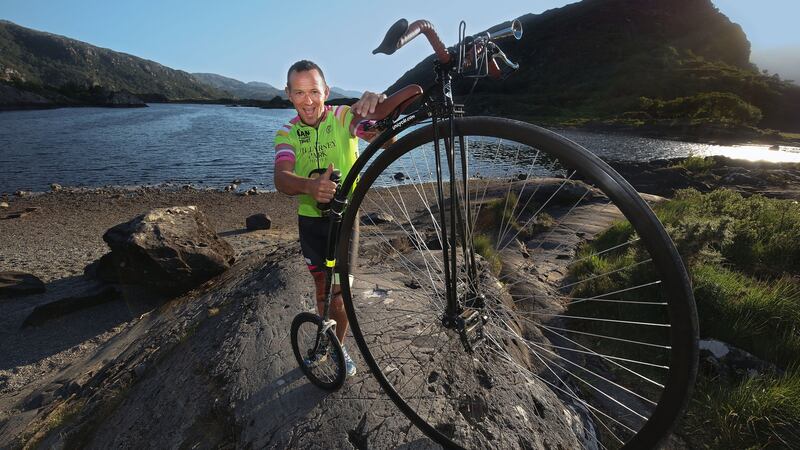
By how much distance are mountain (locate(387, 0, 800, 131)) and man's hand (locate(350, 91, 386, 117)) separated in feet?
116

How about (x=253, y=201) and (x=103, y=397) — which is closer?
(x=103, y=397)

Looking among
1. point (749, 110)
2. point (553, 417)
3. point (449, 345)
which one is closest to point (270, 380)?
point (449, 345)

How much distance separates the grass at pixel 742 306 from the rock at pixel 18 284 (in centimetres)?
1147

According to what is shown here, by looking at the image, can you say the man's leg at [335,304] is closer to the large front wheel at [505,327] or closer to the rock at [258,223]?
the large front wheel at [505,327]

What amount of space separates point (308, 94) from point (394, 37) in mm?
1154

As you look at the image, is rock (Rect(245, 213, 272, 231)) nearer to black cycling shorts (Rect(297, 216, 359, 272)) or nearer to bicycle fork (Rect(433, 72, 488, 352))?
black cycling shorts (Rect(297, 216, 359, 272))

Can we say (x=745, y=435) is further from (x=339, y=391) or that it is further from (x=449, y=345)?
(x=339, y=391)

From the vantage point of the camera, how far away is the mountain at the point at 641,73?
53938mm

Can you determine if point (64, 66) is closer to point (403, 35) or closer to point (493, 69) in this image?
point (403, 35)

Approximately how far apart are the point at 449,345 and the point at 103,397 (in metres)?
3.17

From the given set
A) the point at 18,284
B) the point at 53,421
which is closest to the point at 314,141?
the point at 53,421

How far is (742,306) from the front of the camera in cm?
411

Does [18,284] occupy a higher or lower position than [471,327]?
lower

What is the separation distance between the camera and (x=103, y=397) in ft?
11.7
